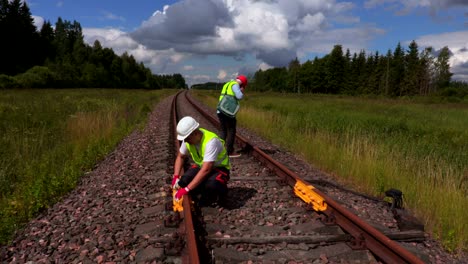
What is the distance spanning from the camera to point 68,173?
6.42 metres

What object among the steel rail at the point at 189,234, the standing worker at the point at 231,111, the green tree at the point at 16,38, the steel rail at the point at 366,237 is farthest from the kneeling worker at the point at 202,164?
the green tree at the point at 16,38

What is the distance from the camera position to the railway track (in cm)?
359

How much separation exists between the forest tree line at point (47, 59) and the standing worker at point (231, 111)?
45.7 metres

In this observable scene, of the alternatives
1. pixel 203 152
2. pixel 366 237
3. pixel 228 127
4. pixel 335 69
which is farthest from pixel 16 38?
pixel 366 237

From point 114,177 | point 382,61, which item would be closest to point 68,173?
point 114,177

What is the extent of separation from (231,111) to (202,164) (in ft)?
10.6

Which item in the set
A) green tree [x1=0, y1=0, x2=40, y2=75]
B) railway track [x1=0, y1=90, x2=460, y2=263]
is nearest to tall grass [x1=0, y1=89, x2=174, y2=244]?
railway track [x1=0, y1=90, x2=460, y2=263]

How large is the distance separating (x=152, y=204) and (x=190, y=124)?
137 cm

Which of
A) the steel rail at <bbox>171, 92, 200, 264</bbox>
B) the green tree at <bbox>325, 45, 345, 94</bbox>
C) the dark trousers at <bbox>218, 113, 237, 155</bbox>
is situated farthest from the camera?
the green tree at <bbox>325, 45, 345, 94</bbox>

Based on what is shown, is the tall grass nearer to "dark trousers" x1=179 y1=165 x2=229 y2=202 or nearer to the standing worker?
"dark trousers" x1=179 y1=165 x2=229 y2=202

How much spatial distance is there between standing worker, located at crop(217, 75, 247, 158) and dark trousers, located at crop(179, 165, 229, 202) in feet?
9.50

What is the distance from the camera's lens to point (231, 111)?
26.0ft

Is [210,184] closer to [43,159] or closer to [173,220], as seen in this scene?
[173,220]

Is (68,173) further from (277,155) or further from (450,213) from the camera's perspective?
(450,213)
